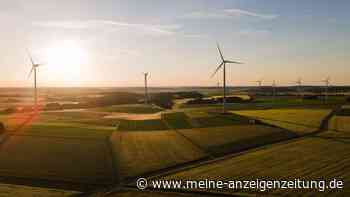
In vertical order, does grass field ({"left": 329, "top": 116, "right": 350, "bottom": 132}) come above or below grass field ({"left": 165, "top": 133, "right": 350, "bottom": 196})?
below

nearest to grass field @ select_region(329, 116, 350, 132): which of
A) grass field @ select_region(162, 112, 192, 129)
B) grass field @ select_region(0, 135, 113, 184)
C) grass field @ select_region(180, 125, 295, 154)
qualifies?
grass field @ select_region(180, 125, 295, 154)

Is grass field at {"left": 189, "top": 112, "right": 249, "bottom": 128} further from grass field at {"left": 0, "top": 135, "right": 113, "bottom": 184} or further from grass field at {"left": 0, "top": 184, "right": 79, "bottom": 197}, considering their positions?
grass field at {"left": 0, "top": 184, "right": 79, "bottom": 197}

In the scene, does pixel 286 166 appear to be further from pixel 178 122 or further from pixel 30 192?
pixel 178 122

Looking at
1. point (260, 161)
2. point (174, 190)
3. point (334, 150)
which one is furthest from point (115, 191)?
point (334, 150)

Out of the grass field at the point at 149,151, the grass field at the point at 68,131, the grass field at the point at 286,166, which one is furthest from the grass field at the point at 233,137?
the grass field at the point at 68,131

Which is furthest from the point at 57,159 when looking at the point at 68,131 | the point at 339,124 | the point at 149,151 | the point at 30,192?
the point at 339,124

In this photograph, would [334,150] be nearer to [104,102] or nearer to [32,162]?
[32,162]
